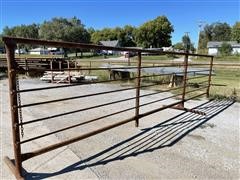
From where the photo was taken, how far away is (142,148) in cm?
319

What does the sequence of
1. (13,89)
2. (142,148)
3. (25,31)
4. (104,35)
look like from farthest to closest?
1. (25,31)
2. (104,35)
3. (142,148)
4. (13,89)

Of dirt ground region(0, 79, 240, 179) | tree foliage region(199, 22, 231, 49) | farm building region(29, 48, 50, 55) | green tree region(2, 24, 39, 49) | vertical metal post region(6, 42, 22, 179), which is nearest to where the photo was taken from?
vertical metal post region(6, 42, 22, 179)

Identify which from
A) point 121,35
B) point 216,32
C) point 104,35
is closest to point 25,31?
point 104,35

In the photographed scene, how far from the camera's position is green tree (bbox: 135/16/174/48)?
6262 centimetres

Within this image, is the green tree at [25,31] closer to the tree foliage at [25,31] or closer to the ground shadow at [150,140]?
the tree foliage at [25,31]

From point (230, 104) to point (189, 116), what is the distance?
182 centimetres

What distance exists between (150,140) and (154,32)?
203 feet

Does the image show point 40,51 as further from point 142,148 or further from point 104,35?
point 142,148

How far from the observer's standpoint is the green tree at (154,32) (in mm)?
62625

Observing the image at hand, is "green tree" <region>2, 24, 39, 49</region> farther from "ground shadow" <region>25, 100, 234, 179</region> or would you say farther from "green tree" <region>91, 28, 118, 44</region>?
"ground shadow" <region>25, 100, 234, 179</region>

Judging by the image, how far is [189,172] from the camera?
2623mm

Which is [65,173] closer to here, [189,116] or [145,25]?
[189,116]

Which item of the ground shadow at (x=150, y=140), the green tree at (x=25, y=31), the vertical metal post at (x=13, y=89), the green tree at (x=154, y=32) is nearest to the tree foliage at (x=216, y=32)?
the green tree at (x=154, y=32)

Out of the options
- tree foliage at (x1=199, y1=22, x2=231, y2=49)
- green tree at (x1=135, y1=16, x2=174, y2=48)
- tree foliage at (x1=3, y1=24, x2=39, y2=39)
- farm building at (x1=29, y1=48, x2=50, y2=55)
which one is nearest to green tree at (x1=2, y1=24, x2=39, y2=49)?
tree foliage at (x1=3, y1=24, x2=39, y2=39)
